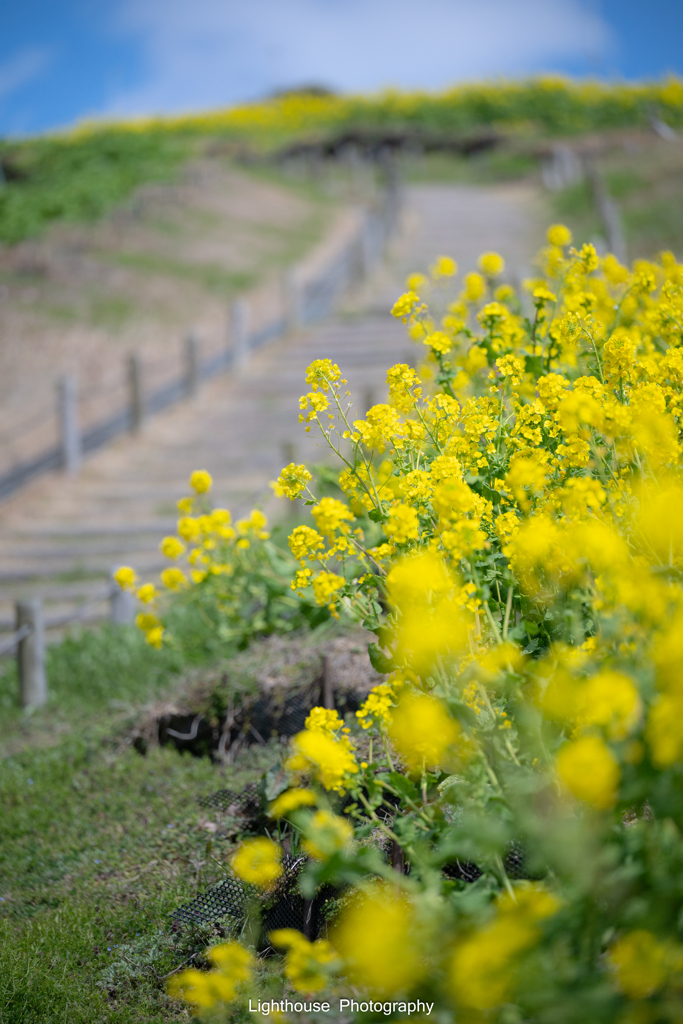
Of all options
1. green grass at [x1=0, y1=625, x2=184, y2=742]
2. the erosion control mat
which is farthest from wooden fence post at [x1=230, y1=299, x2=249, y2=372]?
the erosion control mat

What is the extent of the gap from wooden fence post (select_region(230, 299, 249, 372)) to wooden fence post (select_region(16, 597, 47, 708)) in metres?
7.50

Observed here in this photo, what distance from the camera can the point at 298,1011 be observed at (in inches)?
83.9

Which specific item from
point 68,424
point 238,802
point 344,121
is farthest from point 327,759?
point 344,121

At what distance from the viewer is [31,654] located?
18.5 ft

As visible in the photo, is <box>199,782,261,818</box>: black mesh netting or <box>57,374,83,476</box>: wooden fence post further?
<box>57,374,83,476</box>: wooden fence post

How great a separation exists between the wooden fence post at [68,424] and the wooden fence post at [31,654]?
441 centimetres

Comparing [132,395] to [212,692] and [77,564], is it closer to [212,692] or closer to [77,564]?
[77,564]

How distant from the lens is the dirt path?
796cm

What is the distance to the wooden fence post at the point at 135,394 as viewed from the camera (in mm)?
10391

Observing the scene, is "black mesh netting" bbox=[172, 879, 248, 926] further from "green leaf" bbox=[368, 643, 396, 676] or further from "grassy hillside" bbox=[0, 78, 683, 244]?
"grassy hillside" bbox=[0, 78, 683, 244]

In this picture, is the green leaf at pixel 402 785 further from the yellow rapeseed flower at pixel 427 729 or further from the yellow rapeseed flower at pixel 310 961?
the yellow rapeseed flower at pixel 310 961

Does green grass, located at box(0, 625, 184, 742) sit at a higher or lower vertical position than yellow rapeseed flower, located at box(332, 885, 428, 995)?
lower

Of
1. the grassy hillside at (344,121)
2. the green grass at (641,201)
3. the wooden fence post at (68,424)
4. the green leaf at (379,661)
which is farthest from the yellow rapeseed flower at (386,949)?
the grassy hillside at (344,121)

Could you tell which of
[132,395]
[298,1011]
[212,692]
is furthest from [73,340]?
[298,1011]
